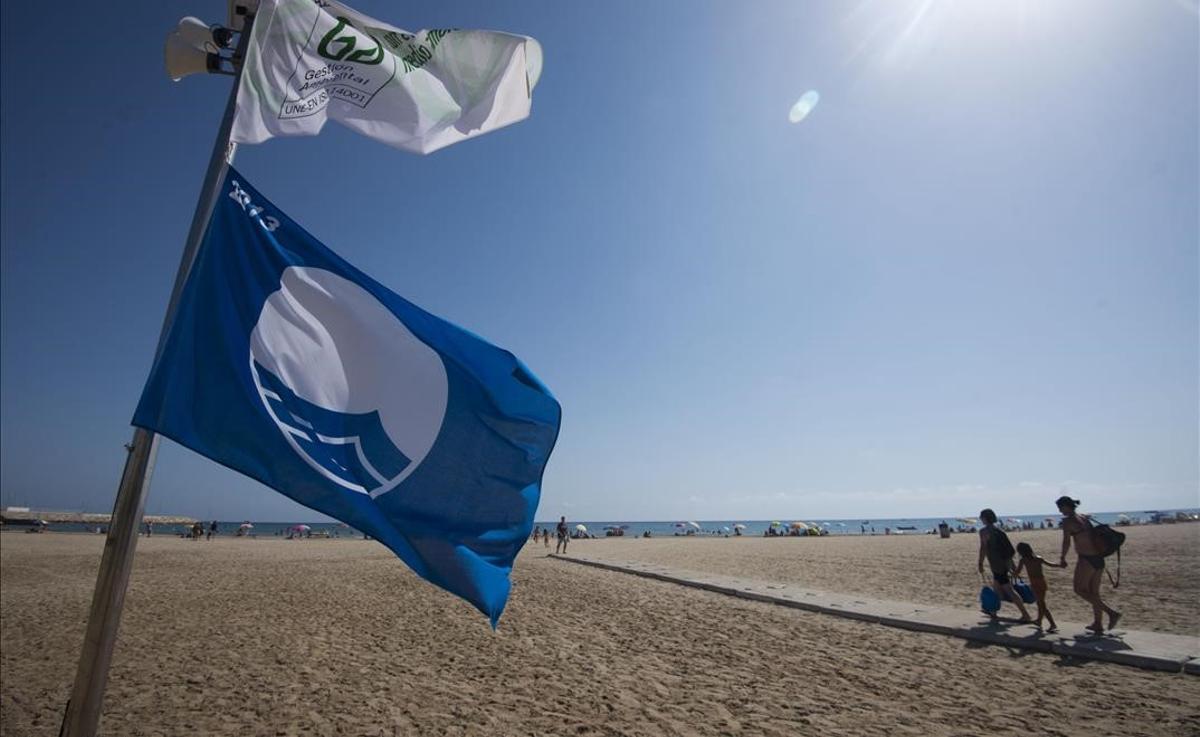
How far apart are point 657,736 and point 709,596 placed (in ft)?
26.5

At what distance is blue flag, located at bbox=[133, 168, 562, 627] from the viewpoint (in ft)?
8.98

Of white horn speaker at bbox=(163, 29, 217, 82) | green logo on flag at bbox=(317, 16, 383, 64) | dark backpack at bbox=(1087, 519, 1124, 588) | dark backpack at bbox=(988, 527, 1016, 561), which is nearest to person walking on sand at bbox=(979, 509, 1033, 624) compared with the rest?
dark backpack at bbox=(988, 527, 1016, 561)

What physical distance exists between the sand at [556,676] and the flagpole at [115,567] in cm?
369

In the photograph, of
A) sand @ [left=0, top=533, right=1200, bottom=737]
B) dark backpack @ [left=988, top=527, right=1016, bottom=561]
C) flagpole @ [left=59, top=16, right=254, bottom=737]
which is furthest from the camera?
dark backpack @ [left=988, top=527, right=1016, bottom=561]

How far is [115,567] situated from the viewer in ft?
7.34

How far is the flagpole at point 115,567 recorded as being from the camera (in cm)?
215

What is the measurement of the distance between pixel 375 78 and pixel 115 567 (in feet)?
10.1

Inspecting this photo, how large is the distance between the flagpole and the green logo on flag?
52.9 inches

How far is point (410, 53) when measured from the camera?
148 inches

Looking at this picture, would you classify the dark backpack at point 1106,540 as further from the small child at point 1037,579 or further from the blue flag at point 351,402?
the blue flag at point 351,402

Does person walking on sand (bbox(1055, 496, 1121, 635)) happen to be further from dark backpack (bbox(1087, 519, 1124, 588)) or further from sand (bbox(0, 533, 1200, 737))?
sand (bbox(0, 533, 1200, 737))

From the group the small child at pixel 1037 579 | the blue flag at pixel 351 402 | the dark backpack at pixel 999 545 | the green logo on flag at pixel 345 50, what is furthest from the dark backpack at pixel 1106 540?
the green logo on flag at pixel 345 50

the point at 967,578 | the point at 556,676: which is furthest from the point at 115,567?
the point at 967,578

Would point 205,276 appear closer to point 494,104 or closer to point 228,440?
point 228,440
